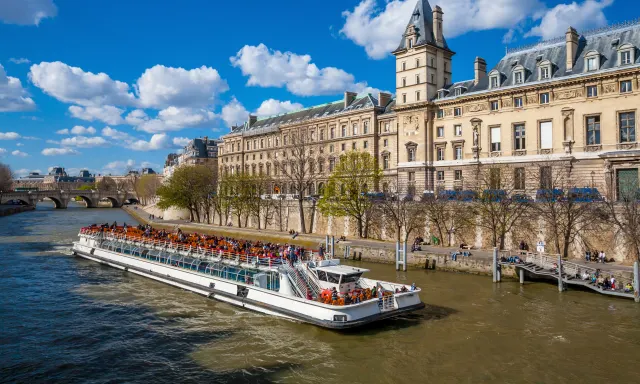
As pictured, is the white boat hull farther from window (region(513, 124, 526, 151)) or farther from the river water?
window (region(513, 124, 526, 151))

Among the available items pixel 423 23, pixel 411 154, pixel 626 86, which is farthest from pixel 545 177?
pixel 423 23

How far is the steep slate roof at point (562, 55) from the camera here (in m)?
42.1

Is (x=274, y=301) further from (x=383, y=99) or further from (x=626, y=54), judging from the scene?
(x=383, y=99)

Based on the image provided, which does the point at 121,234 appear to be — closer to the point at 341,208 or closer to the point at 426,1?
the point at 341,208

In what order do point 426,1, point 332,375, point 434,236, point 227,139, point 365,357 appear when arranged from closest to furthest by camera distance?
point 332,375
point 365,357
point 434,236
point 426,1
point 227,139

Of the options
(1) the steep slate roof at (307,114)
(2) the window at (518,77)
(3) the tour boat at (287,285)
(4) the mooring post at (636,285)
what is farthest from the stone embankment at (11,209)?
(4) the mooring post at (636,285)

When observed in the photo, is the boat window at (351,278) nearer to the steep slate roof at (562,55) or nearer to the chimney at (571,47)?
the steep slate roof at (562,55)

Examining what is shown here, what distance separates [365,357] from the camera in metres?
19.4

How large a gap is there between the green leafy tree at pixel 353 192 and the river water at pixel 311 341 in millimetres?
21571

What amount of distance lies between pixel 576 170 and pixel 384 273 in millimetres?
21122

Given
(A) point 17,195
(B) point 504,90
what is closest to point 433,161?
(B) point 504,90

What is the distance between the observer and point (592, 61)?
42.8m

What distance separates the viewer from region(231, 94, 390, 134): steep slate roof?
7081cm

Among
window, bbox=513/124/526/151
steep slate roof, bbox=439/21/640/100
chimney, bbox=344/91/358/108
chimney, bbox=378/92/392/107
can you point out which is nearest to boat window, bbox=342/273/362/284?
window, bbox=513/124/526/151
